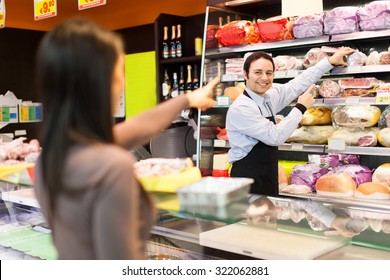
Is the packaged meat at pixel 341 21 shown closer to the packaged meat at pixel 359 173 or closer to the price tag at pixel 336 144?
the price tag at pixel 336 144

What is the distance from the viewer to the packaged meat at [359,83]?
3.96m

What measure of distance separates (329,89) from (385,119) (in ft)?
1.62

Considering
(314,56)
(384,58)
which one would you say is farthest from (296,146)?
(384,58)

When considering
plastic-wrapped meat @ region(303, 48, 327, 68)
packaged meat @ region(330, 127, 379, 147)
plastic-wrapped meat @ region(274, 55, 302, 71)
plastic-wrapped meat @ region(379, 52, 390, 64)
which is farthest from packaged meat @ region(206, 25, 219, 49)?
plastic-wrapped meat @ region(379, 52, 390, 64)

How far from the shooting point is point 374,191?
11.9 ft

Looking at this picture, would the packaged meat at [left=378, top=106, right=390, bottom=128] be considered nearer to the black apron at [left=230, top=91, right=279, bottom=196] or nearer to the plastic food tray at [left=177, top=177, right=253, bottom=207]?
the black apron at [left=230, top=91, right=279, bottom=196]

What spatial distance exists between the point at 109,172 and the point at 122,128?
364 mm

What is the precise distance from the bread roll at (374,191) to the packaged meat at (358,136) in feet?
1.17

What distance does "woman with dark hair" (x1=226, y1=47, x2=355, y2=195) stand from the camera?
3.25m

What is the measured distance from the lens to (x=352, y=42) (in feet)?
13.7

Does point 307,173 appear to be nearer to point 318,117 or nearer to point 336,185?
point 336,185

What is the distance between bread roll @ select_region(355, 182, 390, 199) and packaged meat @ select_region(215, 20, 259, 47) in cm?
164
